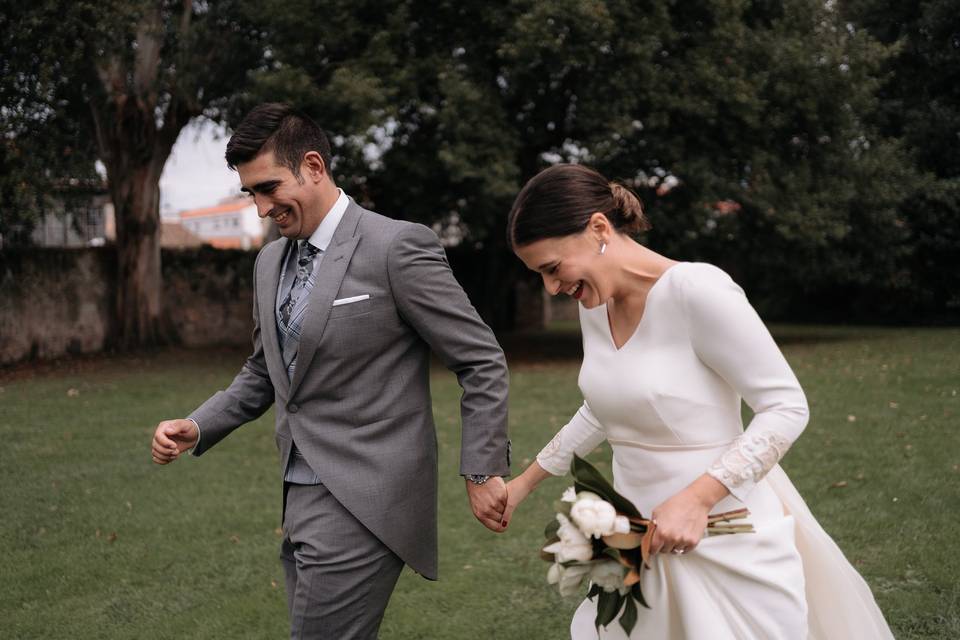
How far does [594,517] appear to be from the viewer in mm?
2516

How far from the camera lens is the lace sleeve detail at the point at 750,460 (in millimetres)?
2594

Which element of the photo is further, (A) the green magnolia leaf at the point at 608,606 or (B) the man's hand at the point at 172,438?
(B) the man's hand at the point at 172,438

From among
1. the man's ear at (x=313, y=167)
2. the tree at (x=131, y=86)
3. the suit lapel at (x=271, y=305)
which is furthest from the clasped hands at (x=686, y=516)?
the tree at (x=131, y=86)

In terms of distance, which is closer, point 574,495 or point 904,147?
point 574,495

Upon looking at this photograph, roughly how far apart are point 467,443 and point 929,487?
574 centimetres

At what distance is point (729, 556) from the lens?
2.74 m

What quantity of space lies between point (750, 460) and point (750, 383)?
0.70 ft

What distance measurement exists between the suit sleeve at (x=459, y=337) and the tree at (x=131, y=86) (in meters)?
16.0

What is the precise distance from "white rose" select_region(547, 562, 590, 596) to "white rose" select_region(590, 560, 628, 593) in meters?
0.03

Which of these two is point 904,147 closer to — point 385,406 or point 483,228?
point 483,228

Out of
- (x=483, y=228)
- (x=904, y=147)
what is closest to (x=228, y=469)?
(x=483, y=228)

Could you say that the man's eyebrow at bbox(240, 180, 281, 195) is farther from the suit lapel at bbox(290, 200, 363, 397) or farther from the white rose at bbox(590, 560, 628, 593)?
the white rose at bbox(590, 560, 628, 593)

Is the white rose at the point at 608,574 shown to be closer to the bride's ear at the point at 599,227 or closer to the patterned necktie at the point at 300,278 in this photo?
the bride's ear at the point at 599,227

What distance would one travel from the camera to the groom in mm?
3020
